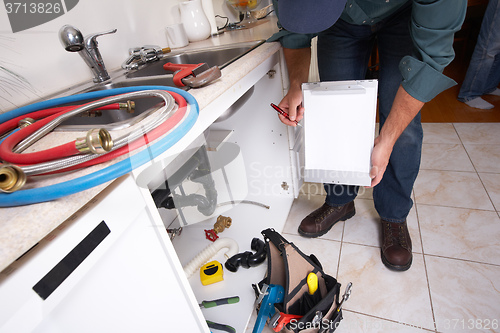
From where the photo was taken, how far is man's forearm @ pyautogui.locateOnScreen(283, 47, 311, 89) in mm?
1090

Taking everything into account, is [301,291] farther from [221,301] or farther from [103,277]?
[103,277]

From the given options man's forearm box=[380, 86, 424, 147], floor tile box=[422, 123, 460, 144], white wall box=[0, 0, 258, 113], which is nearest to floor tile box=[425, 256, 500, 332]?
man's forearm box=[380, 86, 424, 147]

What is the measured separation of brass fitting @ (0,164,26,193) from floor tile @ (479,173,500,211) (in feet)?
5.94

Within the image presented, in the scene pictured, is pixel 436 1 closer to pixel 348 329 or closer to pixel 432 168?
pixel 348 329

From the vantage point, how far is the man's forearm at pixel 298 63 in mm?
1090

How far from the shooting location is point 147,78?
908 millimetres

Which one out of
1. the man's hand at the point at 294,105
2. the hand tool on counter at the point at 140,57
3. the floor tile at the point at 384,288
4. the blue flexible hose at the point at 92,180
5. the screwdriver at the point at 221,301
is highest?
the hand tool on counter at the point at 140,57

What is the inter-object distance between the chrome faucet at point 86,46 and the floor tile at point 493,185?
1862 mm

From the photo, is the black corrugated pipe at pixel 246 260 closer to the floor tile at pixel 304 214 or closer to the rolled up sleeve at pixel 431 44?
the floor tile at pixel 304 214

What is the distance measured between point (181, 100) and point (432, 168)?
173 cm

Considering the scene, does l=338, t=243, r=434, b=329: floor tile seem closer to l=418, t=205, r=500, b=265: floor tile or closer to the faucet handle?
l=418, t=205, r=500, b=265: floor tile

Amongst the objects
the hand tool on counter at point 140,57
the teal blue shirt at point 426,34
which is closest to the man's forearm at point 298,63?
the teal blue shirt at point 426,34

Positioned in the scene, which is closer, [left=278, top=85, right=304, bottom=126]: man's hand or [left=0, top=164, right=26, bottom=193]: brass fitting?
[left=0, top=164, right=26, bottom=193]: brass fitting

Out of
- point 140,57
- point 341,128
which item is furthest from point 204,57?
point 341,128
